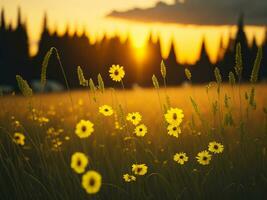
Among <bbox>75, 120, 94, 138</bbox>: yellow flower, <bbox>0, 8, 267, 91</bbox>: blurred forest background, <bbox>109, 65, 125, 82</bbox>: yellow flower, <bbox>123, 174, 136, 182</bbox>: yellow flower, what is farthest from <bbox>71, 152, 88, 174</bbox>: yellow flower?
<bbox>0, 8, 267, 91</bbox>: blurred forest background

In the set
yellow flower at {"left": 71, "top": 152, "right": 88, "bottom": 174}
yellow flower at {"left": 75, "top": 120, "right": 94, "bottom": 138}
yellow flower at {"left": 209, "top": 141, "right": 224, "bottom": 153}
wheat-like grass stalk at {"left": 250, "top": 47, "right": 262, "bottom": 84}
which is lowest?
yellow flower at {"left": 209, "top": 141, "right": 224, "bottom": 153}

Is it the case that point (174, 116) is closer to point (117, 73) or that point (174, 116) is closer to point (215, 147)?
point (215, 147)

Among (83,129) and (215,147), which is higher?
(83,129)

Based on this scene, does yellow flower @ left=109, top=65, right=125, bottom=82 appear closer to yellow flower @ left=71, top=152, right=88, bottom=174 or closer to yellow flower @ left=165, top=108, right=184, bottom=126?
yellow flower @ left=165, top=108, right=184, bottom=126

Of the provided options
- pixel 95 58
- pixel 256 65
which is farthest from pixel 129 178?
pixel 95 58

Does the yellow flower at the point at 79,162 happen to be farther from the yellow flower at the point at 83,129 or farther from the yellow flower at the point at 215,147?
the yellow flower at the point at 215,147

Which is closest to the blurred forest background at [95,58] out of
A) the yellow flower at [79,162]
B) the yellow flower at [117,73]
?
the yellow flower at [117,73]

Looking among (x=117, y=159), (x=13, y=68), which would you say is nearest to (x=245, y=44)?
(x=13, y=68)

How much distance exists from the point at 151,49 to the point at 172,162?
199ft

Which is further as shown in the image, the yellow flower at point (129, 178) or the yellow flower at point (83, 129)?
the yellow flower at point (129, 178)

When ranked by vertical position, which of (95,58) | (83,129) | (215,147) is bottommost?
(95,58)

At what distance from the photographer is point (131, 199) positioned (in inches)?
130

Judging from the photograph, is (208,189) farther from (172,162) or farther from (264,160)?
(264,160)

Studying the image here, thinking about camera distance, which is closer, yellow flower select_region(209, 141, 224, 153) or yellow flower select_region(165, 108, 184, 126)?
yellow flower select_region(209, 141, 224, 153)
